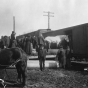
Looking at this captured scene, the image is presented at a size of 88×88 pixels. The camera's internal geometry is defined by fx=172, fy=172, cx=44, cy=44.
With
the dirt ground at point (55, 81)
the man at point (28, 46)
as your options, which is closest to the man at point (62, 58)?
the dirt ground at point (55, 81)

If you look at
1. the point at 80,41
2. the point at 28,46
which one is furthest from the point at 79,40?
the point at 28,46

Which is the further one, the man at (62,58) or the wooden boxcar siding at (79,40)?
the wooden boxcar siding at (79,40)

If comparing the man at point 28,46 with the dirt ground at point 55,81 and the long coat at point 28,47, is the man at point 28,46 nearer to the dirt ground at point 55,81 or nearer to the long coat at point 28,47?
the long coat at point 28,47

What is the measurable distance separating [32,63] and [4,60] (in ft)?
19.0

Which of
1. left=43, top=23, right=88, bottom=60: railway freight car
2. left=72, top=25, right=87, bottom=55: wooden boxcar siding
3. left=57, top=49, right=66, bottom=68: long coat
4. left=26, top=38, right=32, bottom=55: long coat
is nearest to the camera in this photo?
left=26, top=38, right=32, bottom=55: long coat

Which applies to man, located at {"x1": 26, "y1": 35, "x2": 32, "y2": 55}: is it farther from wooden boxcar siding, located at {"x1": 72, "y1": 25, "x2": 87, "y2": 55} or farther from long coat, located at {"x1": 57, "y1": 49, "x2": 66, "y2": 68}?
wooden boxcar siding, located at {"x1": 72, "y1": 25, "x2": 87, "y2": 55}

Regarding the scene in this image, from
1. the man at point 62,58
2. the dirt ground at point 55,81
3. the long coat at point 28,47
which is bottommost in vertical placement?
the dirt ground at point 55,81

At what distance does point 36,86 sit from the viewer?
6.59m

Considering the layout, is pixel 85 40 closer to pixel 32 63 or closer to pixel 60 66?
pixel 60 66

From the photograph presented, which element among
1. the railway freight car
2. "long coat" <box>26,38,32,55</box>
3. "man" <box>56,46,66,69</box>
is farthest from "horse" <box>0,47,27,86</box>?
the railway freight car

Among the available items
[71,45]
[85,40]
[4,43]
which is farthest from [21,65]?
[71,45]

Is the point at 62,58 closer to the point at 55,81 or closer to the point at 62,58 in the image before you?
the point at 62,58

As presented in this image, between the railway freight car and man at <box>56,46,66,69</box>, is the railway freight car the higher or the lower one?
the higher one

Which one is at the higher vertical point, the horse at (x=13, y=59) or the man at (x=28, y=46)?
the man at (x=28, y=46)
